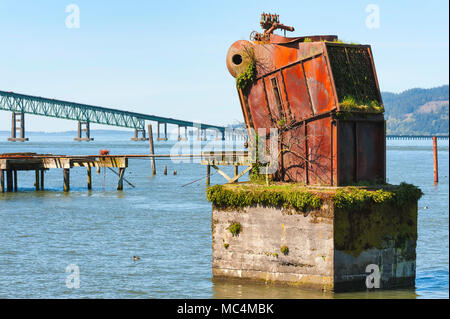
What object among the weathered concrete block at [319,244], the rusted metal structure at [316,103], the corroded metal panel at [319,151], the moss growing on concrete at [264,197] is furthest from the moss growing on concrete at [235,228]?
the corroded metal panel at [319,151]

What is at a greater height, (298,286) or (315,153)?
(315,153)

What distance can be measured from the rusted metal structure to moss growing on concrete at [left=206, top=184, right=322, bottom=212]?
1.05 meters

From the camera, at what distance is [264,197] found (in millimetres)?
19016

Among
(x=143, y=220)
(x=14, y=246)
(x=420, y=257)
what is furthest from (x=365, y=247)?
(x=143, y=220)

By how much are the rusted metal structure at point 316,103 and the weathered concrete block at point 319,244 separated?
1275 mm

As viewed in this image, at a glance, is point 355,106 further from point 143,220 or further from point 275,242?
point 143,220

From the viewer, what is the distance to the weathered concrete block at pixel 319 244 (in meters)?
18.1

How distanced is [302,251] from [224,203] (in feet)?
8.44

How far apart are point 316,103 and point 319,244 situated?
3665 millimetres

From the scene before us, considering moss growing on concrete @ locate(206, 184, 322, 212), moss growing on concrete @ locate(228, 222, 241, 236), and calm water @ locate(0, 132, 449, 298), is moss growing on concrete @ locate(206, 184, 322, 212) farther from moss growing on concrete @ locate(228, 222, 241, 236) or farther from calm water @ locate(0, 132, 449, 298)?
calm water @ locate(0, 132, 449, 298)

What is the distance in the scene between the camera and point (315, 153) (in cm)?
1953

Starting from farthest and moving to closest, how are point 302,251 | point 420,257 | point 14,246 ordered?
1. point 14,246
2. point 420,257
3. point 302,251

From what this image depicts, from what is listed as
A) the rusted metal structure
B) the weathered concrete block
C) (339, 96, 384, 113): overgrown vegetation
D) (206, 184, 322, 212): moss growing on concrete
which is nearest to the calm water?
the weathered concrete block
